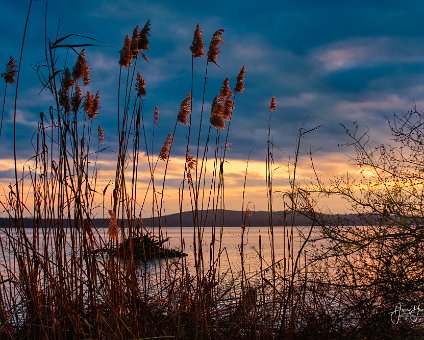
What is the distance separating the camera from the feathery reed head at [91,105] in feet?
10.6

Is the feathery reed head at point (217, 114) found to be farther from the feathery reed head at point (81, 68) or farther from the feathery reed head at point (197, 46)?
the feathery reed head at point (81, 68)

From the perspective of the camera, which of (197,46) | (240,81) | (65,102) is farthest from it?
(240,81)

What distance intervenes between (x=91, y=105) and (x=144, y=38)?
1.77ft

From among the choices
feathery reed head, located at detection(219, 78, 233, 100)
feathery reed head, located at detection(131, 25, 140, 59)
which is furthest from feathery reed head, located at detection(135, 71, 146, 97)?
feathery reed head, located at detection(219, 78, 233, 100)

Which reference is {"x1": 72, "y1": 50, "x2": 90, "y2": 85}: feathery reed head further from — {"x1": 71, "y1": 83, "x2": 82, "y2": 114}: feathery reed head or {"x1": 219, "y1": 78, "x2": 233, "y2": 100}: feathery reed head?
{"x1": 219, "y1": 78, "x2": 233, "y2": 100}: feathery reed head

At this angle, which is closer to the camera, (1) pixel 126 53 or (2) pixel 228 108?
(1) pixel 126 53

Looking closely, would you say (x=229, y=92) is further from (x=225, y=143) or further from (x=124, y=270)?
(x=124, y=270)

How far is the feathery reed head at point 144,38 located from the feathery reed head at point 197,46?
0.42 m

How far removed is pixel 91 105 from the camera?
3.24m

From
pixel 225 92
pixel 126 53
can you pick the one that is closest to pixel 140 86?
pixel 126 53

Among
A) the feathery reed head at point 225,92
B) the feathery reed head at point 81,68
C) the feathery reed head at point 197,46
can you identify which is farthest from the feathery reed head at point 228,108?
the feathery reed head at point 81,68

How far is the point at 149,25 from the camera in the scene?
3.09m

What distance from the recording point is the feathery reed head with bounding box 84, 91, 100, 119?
127 inches

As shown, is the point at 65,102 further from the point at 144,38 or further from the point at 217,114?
the point at 217,114
